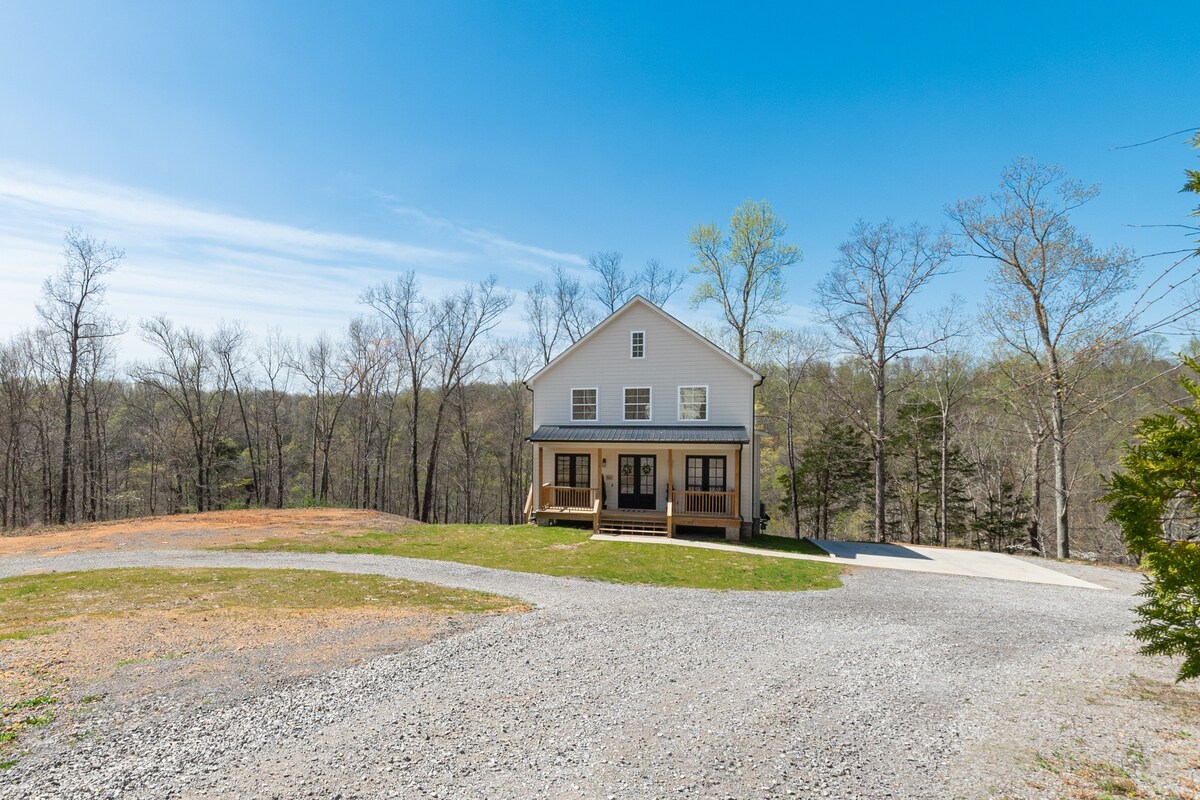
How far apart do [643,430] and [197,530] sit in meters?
16.2

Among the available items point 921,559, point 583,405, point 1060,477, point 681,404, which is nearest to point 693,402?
point 681,404

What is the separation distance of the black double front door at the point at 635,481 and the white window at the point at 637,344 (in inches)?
162

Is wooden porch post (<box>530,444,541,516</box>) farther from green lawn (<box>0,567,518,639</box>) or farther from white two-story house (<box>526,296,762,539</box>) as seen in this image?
green lawn (<box>0,567,518,639</box>)

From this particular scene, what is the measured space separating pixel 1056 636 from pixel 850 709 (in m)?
5.53

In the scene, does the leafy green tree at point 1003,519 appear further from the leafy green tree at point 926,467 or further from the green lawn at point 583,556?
the green lawn at point 583,556

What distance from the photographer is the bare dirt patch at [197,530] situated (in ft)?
52.0

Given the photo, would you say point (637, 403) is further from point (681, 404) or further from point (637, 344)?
point (637, 344)

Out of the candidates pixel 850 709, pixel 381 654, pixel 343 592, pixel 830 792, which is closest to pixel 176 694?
pixel 381 654

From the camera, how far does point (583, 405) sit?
71.2 feet

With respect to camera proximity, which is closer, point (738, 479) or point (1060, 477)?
point (1060, 477)

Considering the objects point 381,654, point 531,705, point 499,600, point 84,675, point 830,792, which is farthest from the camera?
point 499,600

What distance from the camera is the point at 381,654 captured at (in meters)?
7.34

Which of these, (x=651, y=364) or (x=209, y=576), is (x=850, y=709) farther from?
(x=651, y=364)

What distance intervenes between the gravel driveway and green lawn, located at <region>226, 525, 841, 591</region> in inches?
158
